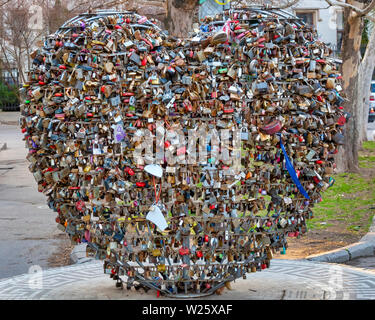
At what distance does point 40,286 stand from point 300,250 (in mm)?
3823

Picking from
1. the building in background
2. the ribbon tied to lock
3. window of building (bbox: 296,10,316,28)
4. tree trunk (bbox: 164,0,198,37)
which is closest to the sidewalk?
the ribbon tied to lock

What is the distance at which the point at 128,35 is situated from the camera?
16.9 feet

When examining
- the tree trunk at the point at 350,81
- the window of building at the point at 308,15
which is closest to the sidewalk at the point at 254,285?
the tree trunk at the point at 350,81

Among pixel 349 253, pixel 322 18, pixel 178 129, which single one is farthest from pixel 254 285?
pixel 322 18

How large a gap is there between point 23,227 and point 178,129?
20.3 feet

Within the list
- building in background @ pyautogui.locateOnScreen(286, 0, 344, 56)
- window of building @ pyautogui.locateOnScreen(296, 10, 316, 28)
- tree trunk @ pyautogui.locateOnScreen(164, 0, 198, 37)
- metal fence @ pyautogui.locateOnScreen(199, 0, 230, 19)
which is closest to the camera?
metal fence @ pyautogui.locateOnScreen(199, 0, 230, 19)

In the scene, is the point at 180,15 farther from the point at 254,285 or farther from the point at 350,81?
the point at 254,285

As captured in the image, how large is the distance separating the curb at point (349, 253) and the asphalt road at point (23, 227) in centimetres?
339

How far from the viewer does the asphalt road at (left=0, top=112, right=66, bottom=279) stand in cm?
841

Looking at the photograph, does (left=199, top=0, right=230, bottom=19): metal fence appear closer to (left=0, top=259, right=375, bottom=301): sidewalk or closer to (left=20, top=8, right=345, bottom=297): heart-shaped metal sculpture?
(left=20, top=8, right=345, bottom=297): heart-shaped metal sculpture

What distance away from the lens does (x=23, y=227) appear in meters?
10.5

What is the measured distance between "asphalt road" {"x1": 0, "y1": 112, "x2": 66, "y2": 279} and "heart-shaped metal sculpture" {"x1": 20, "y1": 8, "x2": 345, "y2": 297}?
2998 mm

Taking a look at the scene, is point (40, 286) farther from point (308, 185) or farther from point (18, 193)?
point (18, 193)

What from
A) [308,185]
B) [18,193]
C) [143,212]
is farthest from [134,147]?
[18,193]
